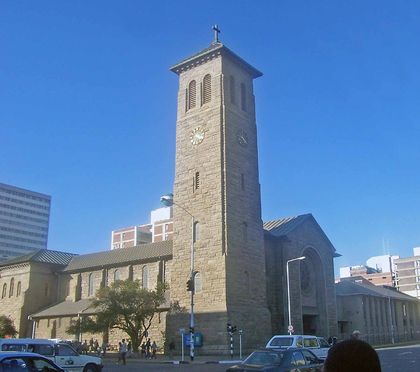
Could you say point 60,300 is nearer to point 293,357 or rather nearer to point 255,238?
point 255,238

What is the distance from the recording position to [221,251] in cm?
4462

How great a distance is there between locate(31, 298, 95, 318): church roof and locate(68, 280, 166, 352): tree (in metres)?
11.8

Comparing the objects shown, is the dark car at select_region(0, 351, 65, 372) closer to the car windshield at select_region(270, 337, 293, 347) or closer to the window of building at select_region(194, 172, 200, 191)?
the car windshield at select_region(270, 337, 293, 347)

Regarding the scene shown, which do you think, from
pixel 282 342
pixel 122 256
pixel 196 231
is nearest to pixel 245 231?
pixel 196 231

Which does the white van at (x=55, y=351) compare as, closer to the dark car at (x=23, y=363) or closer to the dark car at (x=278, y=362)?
the dark car at (x=23, y=363)

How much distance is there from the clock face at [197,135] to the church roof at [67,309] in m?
22.5

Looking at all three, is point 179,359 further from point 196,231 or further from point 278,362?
point 278,362

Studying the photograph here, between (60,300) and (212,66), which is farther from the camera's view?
(60,300)

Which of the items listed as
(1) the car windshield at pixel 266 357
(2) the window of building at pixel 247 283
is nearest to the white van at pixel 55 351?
(1) the car windshield at pixel 266 357

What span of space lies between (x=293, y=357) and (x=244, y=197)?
3345 centimetres

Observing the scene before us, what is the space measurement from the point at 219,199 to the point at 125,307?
1270cm

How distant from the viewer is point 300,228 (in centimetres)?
5747

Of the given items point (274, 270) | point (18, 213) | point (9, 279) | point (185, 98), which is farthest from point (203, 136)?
point (18, 213)

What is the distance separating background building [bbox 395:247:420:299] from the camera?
5773 inches
